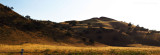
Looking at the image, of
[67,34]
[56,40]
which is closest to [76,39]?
[67,34]

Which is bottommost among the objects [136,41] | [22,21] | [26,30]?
[136,41]

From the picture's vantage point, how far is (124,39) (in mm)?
53500

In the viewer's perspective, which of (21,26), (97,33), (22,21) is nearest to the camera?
(21,26)

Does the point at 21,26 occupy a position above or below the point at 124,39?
above

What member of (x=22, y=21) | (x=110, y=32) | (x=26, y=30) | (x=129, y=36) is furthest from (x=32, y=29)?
(x=129, y=36)

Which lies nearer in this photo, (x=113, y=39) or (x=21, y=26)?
(x=21, y=26)

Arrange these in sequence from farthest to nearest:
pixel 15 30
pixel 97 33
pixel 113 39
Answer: pixel 97 33
pixel 113 39
pixel 15 30

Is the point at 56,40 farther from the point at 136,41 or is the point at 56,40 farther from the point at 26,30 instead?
the point at 136,41

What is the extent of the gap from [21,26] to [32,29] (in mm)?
3134

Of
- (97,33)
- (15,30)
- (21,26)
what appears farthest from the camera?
(97,33)

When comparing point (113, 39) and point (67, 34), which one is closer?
point (67, 34)

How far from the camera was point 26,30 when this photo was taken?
128 ft

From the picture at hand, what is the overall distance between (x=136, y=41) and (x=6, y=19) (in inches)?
Answer: 1799

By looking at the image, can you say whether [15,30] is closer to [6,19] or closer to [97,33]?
[6,19]
